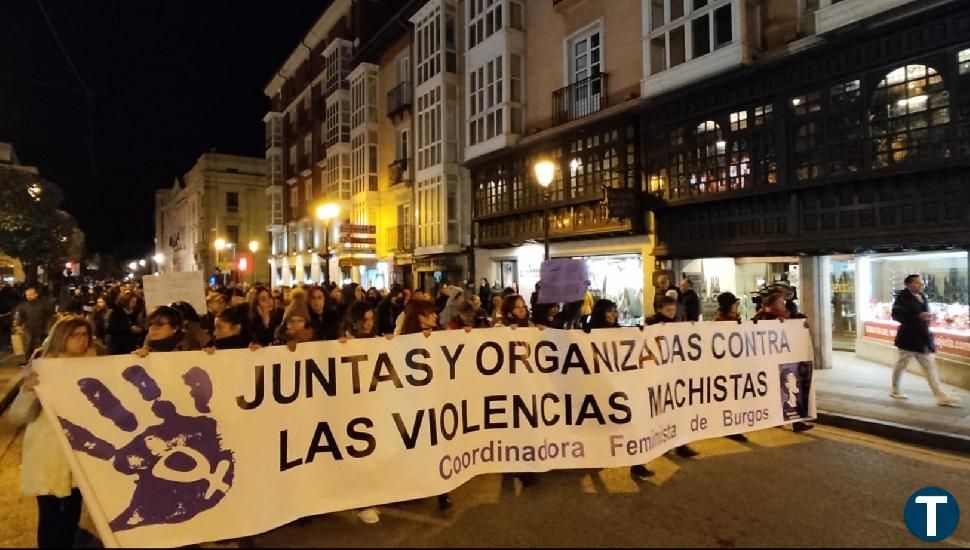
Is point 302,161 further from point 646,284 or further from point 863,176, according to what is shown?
point 863,176

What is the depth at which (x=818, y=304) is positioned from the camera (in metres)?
11.6

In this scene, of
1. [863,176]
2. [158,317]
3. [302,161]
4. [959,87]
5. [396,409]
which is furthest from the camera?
[302,161]

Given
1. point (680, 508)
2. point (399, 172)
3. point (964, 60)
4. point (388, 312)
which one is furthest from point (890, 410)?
point (399, 172)

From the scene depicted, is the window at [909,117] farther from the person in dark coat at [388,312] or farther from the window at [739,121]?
the person in dark coat at [388,312]

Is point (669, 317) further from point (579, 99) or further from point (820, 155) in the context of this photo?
point (579, 99)

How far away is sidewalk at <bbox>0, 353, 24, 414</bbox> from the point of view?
30.2ft

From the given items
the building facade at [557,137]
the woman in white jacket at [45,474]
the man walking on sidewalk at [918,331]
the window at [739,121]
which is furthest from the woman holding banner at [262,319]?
the window at [739,121]

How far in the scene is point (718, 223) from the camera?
13.5 metres

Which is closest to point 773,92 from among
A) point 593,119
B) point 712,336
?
point 593,119

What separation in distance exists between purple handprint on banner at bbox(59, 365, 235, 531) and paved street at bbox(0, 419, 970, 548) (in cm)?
65

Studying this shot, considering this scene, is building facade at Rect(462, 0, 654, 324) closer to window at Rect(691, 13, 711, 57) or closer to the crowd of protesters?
window at Rect(691, 13, 711, 57)

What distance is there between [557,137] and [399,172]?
1167 cm

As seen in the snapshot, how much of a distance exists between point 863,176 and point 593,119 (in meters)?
7.12

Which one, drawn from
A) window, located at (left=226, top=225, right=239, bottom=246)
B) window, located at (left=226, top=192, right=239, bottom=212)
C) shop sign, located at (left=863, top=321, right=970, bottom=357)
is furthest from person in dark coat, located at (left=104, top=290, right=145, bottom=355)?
window, located at (left=226, top=192, right=239, bottom=212)
